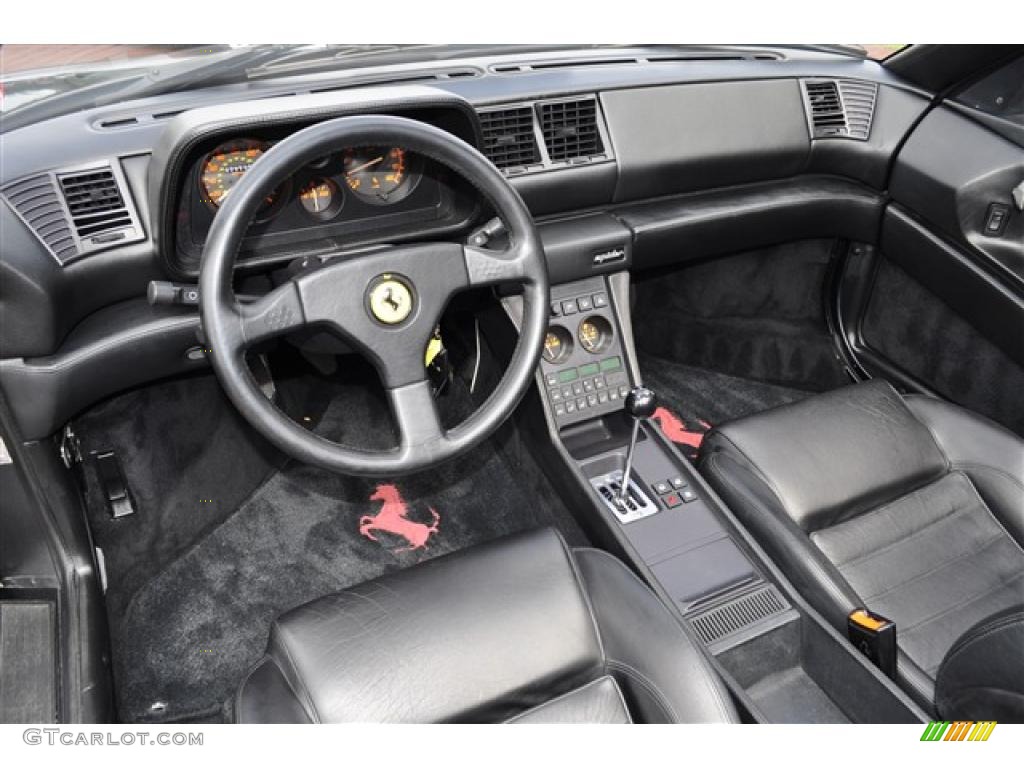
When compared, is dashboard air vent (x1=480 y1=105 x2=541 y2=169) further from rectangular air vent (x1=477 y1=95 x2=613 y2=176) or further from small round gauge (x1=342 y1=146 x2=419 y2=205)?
small round gauge (x1=342 y1=146 x2=419 y2=205)

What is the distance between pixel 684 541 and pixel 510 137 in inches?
41.0

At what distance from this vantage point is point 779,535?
196 cm

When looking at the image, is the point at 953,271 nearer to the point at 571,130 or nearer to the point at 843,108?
the point at 843,108

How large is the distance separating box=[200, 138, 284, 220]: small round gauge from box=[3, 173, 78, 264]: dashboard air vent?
28cm

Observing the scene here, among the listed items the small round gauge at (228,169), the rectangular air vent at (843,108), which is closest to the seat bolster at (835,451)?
the rectangular air vent at (843,108)

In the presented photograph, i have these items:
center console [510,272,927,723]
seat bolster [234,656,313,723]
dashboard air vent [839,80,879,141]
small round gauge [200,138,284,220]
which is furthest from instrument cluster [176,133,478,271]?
dashboard air vent [839,80,879,141]

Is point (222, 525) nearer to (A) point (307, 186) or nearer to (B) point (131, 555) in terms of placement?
(B) point (131, 555)

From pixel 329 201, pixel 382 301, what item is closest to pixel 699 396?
pixel 329 201

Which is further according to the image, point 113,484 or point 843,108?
point 843,108

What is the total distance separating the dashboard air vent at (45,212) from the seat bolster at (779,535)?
4.79 feet

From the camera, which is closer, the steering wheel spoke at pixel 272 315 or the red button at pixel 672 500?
the steering wheel spoke at pixel 272 315

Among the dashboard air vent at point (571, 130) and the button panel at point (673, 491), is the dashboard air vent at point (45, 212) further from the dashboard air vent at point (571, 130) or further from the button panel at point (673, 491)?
the button panel at point (673, 491)
